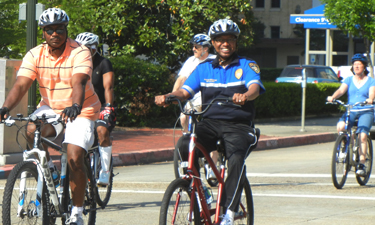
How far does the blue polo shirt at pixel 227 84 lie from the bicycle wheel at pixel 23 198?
134 cm

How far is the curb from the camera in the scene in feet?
35.2

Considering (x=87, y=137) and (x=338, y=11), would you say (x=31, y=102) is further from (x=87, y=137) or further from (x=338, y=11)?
(x=338, y=11)

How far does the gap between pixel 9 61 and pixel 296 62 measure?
46.3 metres

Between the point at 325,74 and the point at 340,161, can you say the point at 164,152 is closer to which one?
the point at 340,161

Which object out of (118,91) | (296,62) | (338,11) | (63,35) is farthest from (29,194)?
(296,62)

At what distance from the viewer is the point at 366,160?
8.78 metres

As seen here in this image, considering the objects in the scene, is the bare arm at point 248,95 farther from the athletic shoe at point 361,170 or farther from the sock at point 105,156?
the athletic shoe at point 361,170

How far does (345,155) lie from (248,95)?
13.3ft

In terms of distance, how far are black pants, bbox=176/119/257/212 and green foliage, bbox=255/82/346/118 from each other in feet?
43.0

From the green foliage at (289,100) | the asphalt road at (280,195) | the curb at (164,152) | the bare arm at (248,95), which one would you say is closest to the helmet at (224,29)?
the bare arm at (248,95)

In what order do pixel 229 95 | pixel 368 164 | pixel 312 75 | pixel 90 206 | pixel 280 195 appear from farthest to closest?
pixel 312 75 < pixel 368 164 < pixel 280 195 < pixel 90 206 < pixel 229 95

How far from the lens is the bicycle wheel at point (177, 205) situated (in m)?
4.28

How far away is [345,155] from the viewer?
27.7ft

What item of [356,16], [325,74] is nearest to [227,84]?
[356,16]
